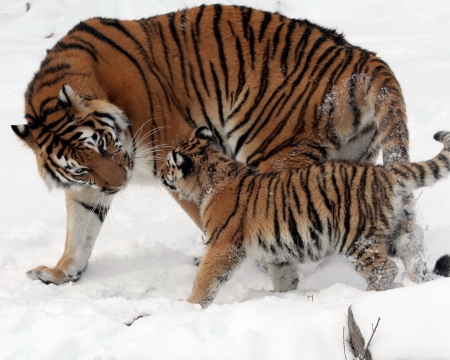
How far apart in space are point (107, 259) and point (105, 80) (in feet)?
4.29

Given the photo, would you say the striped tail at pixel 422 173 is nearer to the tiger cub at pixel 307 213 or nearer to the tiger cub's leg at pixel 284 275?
the tiger cub at pixel 307 213

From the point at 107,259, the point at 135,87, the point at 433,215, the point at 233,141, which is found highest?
the point at 135,87

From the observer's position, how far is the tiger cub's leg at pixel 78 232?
14.5 ft

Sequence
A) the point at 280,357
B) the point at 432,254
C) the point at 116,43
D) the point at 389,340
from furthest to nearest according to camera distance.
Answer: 1. the point at 116,43
2. the point at 432,254
3. the point at 280,357
4. the point at 389,340

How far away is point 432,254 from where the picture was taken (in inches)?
160

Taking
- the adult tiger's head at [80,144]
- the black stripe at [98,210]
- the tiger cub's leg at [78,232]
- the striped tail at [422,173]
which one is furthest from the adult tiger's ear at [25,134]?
the striped tail at [422,173]

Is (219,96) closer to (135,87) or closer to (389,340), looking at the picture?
(135,87)

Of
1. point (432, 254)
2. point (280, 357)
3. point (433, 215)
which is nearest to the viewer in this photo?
point (280, 357)

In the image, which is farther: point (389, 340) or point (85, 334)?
point (85, 334)

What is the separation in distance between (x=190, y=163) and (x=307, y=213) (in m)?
0.88

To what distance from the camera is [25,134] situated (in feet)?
13.1

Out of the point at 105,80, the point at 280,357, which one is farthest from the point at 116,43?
the point at 280,357

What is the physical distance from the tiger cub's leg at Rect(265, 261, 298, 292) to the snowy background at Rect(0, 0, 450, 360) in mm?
98

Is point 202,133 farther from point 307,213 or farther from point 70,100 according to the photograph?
point 307,213
